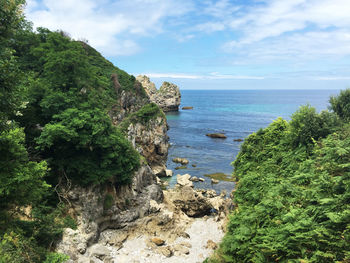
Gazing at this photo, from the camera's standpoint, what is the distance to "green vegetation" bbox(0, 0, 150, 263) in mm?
12602

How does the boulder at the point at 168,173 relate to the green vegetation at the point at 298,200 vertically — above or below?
below

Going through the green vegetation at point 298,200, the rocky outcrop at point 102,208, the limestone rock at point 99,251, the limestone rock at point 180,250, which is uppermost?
the green vegetation at point 298,200

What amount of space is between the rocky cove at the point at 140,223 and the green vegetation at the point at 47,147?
96 centimetres

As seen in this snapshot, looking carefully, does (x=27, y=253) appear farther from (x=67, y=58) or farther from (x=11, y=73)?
(x=67, y=58)

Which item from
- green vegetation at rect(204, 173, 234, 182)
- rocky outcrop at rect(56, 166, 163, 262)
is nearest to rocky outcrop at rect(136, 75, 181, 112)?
green vegetation at rect(204, 173, 234, 182)

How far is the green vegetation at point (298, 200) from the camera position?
1076cm

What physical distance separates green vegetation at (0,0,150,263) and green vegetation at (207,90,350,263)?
11.7m

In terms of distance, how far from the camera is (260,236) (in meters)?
12.9

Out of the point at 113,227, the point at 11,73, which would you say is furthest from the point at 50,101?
the point at 113,227

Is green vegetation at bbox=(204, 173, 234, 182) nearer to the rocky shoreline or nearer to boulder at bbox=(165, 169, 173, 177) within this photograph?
boulder at bbox=(165, 169, 173, 177)

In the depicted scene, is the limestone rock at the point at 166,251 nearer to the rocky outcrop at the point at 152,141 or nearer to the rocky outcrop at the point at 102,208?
the rocky outcrop at the point at 102,208

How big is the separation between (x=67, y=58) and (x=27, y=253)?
19.4m

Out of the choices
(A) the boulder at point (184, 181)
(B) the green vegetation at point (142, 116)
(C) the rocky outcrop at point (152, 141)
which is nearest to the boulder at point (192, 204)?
(A) the boulder at point (184, 181)

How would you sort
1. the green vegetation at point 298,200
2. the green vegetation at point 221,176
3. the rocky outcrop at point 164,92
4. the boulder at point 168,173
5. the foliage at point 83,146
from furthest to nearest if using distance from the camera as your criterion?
the rocky outcrop at point 164,92 → the boulder at point 168,173 → the green vegetation at point 221,176 → the foliage at point 83,146 → the green vegetation at point 298,200
